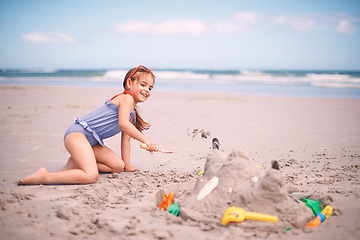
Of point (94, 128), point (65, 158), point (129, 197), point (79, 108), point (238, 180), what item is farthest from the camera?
point (79, 108)

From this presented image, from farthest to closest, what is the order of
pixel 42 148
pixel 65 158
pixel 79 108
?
1. pixel 79 108
2. pixel 42 148
3. pixel 65 158

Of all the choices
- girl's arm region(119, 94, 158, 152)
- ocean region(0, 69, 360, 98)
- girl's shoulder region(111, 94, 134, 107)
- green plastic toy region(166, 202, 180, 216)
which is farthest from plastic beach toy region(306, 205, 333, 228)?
ocean region(0, 69, 360, 98)

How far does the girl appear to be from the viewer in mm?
3123

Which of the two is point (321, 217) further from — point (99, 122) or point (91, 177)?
point (99, 122)

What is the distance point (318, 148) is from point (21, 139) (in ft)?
14.9

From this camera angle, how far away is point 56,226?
2.25 meters

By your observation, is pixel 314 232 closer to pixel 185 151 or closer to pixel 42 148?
pixel 185 151

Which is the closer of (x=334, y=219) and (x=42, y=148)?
(x=334, y=219)

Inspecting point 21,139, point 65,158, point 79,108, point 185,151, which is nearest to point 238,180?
point 185,151

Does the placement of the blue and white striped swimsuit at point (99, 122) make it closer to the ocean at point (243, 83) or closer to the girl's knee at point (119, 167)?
the girl's knee at point (119, 167)

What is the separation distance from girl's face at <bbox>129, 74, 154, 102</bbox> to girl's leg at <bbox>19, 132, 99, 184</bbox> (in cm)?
71

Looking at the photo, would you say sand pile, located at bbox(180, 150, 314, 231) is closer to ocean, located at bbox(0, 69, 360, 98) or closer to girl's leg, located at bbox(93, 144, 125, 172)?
girl's leg, located at bbox(93, 144, 125, 172)

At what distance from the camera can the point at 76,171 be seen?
3152 mm

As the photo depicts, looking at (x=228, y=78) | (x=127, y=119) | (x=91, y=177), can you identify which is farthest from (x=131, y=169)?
(x=228, y=78)
